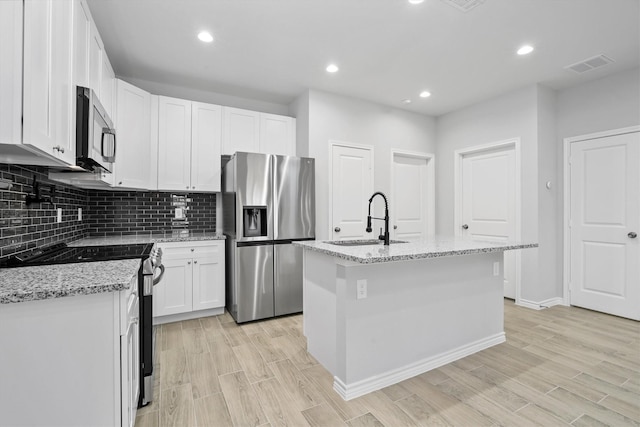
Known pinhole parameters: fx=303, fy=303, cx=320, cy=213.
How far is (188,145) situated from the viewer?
354 cm

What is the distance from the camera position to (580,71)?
3.43 m

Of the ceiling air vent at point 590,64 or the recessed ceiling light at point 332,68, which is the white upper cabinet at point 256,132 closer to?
the recessed ceiling light at point 332,68

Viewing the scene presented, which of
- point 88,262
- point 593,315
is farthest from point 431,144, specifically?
point 88,262

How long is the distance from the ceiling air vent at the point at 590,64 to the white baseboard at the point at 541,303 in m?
2.74

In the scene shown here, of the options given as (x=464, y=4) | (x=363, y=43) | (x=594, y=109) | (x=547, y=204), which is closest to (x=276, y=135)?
(x=363, y=43)

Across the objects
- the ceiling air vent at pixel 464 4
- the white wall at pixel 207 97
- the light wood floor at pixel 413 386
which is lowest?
the light wood floor at pixel 413 386

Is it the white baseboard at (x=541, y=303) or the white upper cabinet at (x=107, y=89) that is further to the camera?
the white baseboard at (x=541, y=303)

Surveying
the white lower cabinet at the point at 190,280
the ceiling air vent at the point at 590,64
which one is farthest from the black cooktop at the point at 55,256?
the ceiling air vent at the point at 590,64

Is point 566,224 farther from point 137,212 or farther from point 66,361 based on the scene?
point 137,212

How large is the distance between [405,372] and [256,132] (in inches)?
124

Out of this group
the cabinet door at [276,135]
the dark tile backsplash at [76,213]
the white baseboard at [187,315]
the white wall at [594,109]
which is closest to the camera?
the dark tile backsplash at [76,213]

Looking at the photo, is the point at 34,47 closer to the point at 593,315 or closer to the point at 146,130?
the point at 146,130

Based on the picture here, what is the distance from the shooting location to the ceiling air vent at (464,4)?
7.47ft

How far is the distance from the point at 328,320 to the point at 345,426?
68 centimetres
